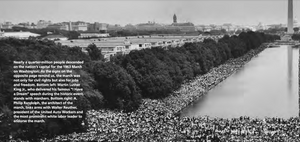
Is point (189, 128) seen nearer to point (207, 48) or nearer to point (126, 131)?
point (126, 131)

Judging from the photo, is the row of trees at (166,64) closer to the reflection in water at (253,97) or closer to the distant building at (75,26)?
the reflection in water at (253,97)

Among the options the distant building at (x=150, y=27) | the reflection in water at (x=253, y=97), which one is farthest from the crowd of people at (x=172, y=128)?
the distant building at (x=150, y=27)

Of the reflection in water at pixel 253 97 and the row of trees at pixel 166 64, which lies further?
the row of trees at pixel 166 64

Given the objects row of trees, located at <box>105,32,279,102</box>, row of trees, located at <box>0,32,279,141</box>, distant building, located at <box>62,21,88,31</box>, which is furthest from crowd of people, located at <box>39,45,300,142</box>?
distant building, located at <box>62,21,88,31</box>

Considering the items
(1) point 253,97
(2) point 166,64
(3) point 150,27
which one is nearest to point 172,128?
(1) point 253,97

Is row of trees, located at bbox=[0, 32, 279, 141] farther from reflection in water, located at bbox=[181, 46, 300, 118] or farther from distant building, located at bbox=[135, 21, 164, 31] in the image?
distant building, located at bbox=[135, 21, 164, 31]

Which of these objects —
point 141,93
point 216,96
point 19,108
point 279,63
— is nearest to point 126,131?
point 19,108

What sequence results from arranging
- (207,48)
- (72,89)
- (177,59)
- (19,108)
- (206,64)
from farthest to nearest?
(207,48)
(206,64)
(177,59)
(72,89)
(19,108)
